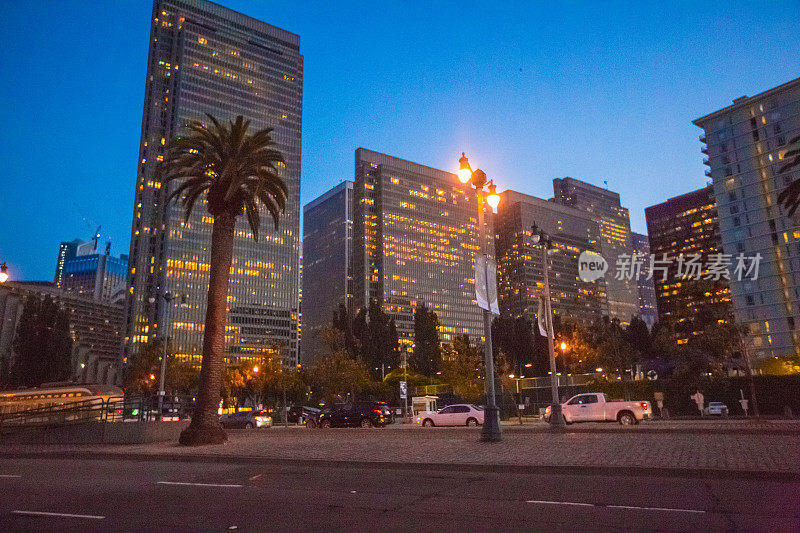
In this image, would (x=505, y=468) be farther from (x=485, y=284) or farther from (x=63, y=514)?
(x=63, y=514)

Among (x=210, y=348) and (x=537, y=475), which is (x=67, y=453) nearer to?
(x=210, y=348)

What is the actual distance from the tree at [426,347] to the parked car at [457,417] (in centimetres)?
5360

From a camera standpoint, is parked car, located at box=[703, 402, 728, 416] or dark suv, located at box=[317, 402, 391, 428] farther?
parked car, located at box=[703, 402, 728, 416]

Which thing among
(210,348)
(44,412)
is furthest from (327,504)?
(44,412)

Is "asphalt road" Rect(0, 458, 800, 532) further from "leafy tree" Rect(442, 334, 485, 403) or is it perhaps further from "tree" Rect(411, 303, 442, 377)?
"tree" Rect(411, 303, 442, 377)

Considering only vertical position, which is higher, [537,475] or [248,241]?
[248,241]

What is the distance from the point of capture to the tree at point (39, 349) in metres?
63.9

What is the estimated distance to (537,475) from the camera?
11.6 m

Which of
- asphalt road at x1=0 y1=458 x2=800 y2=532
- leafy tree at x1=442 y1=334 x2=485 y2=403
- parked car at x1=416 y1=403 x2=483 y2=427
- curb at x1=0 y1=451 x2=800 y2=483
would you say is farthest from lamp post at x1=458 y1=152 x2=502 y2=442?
leafy tree at x1=442 y1=334 x2=485 y2=403

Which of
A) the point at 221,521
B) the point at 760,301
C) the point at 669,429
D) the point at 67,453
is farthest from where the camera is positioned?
the point at 760,301

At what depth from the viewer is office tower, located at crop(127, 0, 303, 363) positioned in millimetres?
156875

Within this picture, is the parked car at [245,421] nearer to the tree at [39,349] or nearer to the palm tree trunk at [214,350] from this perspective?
the palm tree trunk at [214,350]

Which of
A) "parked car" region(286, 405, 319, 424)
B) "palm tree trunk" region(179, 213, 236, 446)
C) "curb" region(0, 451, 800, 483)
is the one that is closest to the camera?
"curb" region(0, 451, 800, 483)

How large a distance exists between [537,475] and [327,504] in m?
5.32
